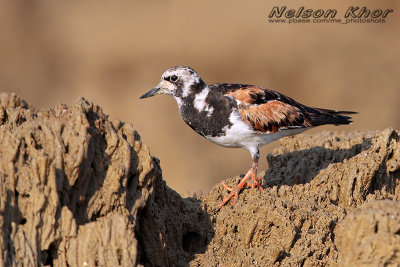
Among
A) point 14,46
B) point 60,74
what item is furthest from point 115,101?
point 14,46

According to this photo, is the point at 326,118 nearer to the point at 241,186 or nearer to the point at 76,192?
the point at 241,186

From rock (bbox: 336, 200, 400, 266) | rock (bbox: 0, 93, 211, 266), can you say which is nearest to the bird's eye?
rock (bbox: 0, 93, 211, 266)

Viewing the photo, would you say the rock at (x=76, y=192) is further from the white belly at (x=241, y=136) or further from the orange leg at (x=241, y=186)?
the white belly at (x=241, y=136)

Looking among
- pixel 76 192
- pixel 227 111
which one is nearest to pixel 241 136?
pixel 227 111

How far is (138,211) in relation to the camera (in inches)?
249

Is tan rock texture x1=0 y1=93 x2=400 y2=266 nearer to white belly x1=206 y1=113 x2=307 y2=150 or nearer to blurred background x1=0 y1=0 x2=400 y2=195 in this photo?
white belly x1=206 y1=113 x2=307 y2=150

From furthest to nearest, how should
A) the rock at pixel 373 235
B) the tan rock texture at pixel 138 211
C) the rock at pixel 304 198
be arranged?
the rock at pixel 304 198
the tan rock texture at pixel 138 211
the rock at pixel 373 235

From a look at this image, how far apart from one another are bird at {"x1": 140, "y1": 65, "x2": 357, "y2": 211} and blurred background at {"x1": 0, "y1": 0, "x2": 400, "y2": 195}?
10016 mm

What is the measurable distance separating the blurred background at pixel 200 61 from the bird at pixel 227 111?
32.9 feet

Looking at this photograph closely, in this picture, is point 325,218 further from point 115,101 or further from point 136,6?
point 136,6

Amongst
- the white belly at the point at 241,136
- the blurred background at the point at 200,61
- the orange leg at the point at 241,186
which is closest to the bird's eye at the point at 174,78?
the white belly at the point at 241,136

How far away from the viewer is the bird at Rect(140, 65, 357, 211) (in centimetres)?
874

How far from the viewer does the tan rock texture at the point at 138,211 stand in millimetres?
5438

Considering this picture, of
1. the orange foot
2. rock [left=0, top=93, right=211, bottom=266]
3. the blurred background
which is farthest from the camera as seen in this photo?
the blurred background
